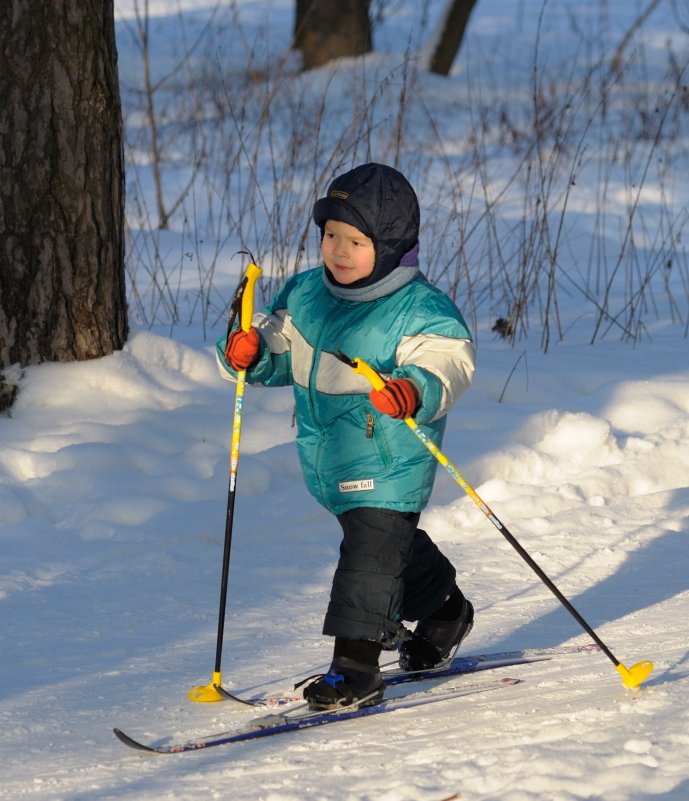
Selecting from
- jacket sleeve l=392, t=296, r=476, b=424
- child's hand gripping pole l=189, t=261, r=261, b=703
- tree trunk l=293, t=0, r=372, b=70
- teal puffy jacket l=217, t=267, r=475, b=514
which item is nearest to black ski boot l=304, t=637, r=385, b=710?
child's hand gripping pole l=189, t=261, r=261, b=703

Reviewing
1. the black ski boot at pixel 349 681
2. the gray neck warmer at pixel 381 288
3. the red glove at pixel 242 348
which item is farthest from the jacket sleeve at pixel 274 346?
the black ski boot at pixel 349 681

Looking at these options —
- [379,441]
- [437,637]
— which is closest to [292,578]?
[437,637]

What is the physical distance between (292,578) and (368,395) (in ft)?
4.58

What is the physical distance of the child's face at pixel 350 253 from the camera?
3.08 m

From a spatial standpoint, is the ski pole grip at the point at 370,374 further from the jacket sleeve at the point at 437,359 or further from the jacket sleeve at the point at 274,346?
the jacket sleeve at the point at 274,346

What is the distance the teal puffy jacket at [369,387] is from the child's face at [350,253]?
0.08 metres

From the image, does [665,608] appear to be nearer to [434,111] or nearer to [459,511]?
[459,511]

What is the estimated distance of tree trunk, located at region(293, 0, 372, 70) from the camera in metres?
15.1

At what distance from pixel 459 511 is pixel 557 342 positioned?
2500mm

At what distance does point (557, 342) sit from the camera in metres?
7.04

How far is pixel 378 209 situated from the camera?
120 inches

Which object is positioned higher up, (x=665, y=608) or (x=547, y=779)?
(x=547, y=779)

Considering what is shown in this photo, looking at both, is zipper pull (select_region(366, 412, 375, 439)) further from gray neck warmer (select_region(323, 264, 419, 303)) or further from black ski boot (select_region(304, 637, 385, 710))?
black ski boot (select_region(304, 637, 385, 710))

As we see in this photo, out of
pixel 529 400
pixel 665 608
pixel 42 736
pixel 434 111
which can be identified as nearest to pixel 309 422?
pixel 42 736
